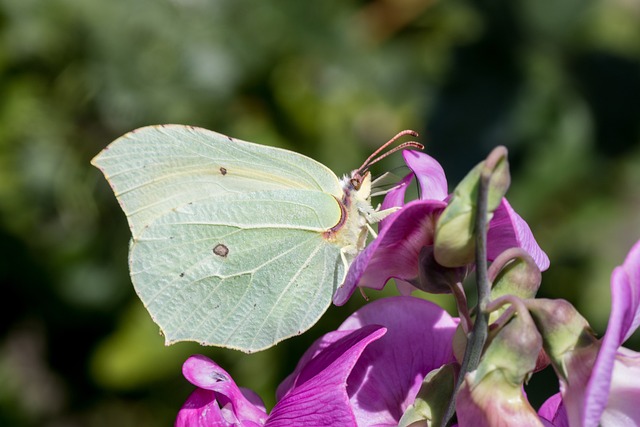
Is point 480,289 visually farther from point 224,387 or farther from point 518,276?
point 224,387

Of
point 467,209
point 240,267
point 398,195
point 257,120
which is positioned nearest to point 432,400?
point 467,209

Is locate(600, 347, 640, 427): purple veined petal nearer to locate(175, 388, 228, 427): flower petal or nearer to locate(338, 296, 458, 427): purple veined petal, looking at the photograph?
locate(338, 296, 458, 427): purple veined petal

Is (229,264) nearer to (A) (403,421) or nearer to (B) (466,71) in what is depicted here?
(A) (403,421)

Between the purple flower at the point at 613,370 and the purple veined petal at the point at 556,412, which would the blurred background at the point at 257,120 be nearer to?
the purple veined petal at the point at 556,412

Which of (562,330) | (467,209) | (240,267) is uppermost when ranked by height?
(467,209)

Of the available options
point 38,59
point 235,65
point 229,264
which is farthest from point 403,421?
point 38,59

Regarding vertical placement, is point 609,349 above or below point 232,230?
above

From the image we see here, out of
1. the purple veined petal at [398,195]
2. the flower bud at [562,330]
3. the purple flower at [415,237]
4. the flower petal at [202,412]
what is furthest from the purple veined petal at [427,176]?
the flower petal at [202,412]
